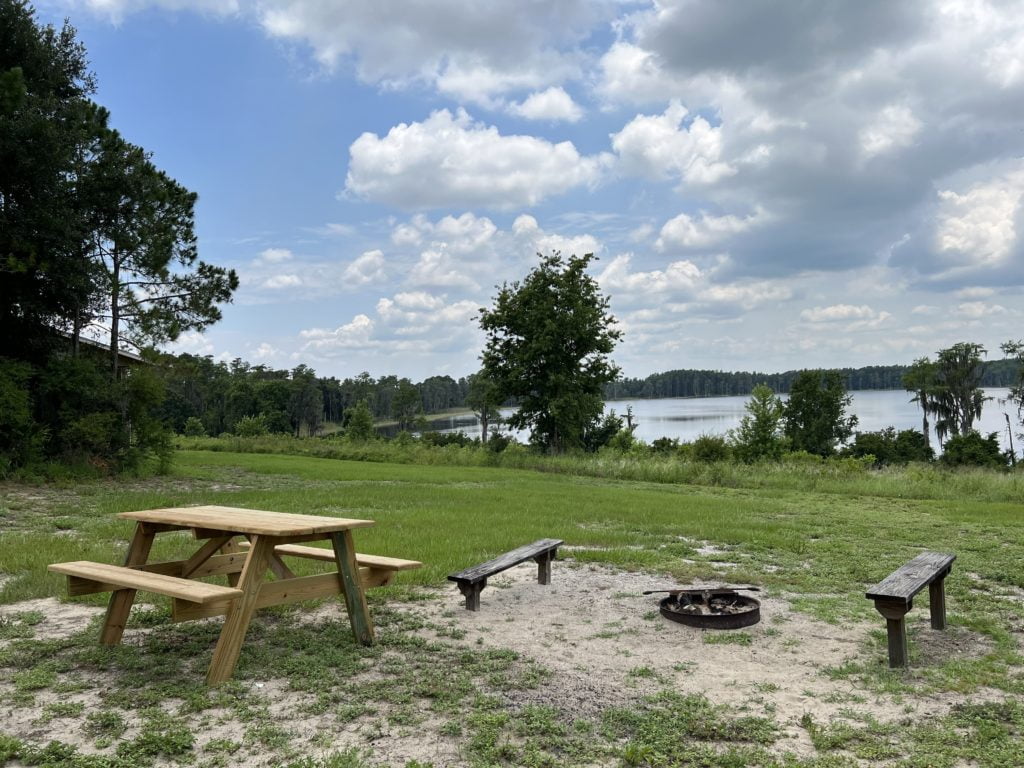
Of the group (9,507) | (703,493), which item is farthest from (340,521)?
(703,493)

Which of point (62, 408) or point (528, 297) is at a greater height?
point (528, 297)

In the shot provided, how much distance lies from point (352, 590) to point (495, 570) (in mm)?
1475

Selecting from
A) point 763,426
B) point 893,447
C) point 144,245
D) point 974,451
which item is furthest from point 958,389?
point 144,245

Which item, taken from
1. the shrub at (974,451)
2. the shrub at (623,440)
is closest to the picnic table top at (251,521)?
the shrub at (623,440)

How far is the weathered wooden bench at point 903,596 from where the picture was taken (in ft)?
14.5

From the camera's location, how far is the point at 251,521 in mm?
4594

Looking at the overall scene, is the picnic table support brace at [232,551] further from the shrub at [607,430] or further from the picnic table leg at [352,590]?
the shrub at [607,430]

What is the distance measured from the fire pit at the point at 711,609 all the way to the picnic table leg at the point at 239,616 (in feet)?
10.2

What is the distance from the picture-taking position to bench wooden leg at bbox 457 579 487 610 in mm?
5895

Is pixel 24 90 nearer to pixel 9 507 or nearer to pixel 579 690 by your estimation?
pixel 9 507

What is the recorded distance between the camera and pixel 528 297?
113ft

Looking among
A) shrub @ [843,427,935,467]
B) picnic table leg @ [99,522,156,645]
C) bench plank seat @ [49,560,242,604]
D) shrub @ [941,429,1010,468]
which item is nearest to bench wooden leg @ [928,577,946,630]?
bench plank seat @ [49,560,242,604]

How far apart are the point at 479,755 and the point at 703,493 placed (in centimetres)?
1638

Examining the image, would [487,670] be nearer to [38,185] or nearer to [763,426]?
[38,185]
